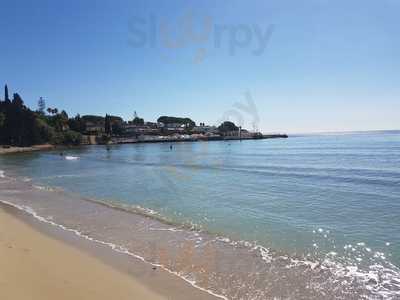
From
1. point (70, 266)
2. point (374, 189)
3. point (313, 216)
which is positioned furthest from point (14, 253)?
point (374, 189)

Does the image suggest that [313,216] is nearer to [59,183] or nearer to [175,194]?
[175,194]

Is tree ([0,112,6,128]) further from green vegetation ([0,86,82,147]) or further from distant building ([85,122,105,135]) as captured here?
distant building ([85,122,105,135])

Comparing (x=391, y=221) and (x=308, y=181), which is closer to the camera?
(x=391, y=221)

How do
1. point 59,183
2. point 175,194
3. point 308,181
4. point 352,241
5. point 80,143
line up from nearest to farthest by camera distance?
point 352,241 → point 175,194 → point 308,181 → point 59,183 → point 80,143

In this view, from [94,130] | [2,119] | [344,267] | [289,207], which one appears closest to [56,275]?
[344,267]

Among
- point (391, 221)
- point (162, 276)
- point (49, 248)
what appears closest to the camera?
point (162, 276)

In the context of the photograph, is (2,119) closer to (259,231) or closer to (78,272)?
(259,231)

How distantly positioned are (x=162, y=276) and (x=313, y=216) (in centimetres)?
883

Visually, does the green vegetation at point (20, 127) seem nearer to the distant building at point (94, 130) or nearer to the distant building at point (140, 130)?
the distant building at point (94, 130)

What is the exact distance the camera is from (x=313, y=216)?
15234 millimetres

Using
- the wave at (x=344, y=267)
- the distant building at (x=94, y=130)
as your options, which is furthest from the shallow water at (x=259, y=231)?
the distant building at (x=94, y=130)

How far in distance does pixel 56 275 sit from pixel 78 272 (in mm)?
474

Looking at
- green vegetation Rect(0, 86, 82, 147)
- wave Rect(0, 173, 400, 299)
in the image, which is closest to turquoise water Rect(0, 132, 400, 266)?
wave Rect(0, 173, 400, 299)

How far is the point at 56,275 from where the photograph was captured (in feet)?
26.2
